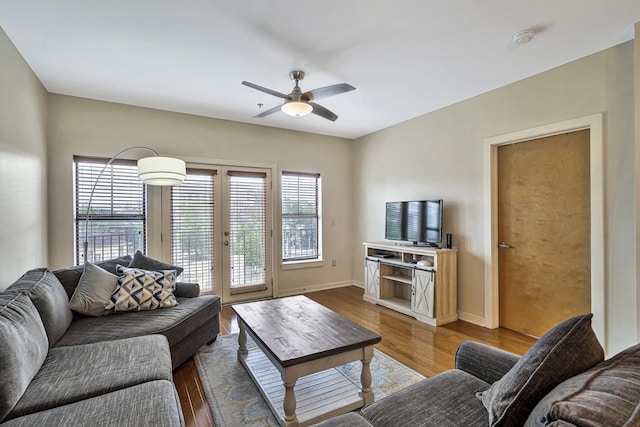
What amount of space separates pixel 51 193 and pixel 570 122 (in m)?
5.46

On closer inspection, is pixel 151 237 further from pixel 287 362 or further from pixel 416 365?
pixel 416 365

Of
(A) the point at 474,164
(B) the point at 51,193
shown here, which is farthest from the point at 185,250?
(A) the point at 474,164

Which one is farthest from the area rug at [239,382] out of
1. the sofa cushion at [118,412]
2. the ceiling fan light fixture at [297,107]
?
the ceiling fan light fixture at [297,107]

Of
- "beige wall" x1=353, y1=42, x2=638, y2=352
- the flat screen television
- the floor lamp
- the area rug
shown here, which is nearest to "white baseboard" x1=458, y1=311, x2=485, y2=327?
"beige wall" x1=353, y1=42, x2=638, y2=352

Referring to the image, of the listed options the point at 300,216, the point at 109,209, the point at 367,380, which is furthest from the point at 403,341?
the point at 109,209

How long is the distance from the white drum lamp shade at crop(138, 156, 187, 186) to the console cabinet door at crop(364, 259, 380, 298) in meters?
2.85

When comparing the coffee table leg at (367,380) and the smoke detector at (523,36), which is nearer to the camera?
the coffee table leg at (367,380)

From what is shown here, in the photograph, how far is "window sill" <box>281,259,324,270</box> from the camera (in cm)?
498

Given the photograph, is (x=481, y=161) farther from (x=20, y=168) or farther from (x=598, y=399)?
(x=20, y=168)

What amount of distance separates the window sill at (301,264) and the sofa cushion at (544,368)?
4.05 meters

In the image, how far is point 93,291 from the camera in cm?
250

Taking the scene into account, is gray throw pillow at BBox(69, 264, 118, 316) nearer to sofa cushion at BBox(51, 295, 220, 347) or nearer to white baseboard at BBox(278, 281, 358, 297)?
sofa cushion at BBox(51, 295, 220, 347)

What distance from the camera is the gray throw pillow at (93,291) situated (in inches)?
95.8

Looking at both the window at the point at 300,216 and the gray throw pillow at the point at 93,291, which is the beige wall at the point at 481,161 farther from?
the gray throw pillow at the point at 93,291
